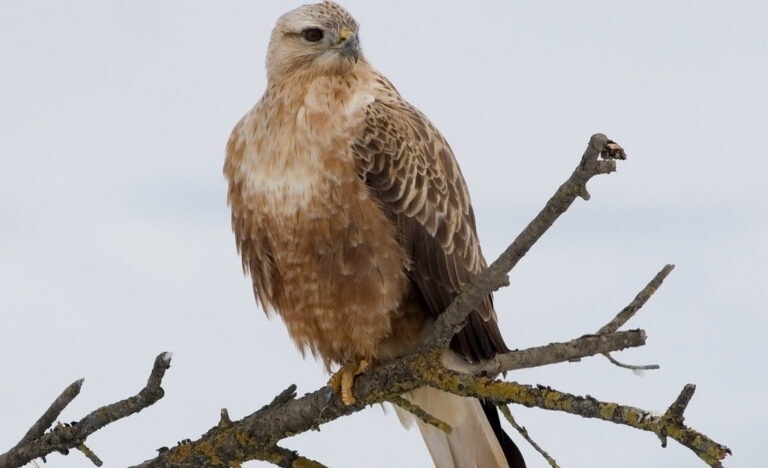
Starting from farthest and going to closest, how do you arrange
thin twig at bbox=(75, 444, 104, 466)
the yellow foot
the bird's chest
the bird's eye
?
the bird's eye → the yellow foot → the bird's chest → thin twig at bbox=(75, 444, 104, 466)

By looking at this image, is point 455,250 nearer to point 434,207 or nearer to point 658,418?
point 434,207

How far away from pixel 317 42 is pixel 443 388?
2.17 m

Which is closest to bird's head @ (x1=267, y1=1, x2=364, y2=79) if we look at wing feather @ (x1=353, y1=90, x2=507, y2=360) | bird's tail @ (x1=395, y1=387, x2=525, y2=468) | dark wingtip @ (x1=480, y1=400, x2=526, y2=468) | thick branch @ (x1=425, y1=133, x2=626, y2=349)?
wing feather @ (x1=353, y1=90, x2=507, y2=360)

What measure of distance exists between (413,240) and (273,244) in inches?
28.2

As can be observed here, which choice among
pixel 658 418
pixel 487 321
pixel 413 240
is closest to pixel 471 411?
pixel 487 321

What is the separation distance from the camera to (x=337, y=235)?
5.55 meters

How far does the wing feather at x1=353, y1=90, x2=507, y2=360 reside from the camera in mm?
5715

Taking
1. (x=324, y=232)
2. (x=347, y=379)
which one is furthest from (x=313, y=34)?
(x=347, y=379)

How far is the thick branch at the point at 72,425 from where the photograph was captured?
4980 mm

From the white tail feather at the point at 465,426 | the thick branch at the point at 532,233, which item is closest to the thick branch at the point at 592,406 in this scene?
the thick branch at the point at 532,233

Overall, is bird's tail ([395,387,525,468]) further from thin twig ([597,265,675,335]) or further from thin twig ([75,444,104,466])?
thin twig ([597,265,675,335])

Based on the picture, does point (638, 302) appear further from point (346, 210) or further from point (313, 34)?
point (313, 34)

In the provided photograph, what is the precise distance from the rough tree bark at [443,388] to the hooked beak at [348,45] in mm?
1684

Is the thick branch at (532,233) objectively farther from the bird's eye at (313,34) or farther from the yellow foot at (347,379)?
the bird's eye at (313,34)
